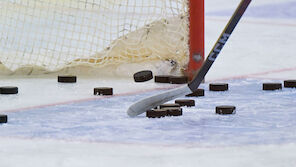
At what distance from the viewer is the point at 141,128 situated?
2.57 metres

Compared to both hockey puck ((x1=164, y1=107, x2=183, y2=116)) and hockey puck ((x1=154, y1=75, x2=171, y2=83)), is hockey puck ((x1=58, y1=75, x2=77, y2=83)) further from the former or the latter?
hockey puck ((x1=164, y1=107, x2=183, y2=116))

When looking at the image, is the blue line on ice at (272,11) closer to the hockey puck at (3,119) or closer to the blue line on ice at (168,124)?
the blue line on ice at (168,124)

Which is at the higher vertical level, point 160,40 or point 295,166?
point 160,40

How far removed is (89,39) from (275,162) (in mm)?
2863

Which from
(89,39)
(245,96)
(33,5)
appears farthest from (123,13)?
(245,96)

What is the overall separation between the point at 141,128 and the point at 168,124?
5.1 inches

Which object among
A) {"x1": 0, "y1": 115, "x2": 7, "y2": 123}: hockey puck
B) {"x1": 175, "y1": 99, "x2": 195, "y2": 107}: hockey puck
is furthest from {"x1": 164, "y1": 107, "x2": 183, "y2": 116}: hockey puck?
{"x1": 0, "y1": 115, "x2": 7, "y2": 123}: hockey puck

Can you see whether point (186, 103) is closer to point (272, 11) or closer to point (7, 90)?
point (7, 90)

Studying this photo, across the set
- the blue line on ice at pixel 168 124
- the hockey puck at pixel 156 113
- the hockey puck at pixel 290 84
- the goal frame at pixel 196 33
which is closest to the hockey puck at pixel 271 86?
the hockey puck at pixel 290 84

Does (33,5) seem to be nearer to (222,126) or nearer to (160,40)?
(160,40)

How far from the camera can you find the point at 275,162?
1982 mm

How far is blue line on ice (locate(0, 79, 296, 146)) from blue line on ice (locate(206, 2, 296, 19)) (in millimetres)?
4310

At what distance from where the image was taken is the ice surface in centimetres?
206

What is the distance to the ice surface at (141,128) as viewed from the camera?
206cm
